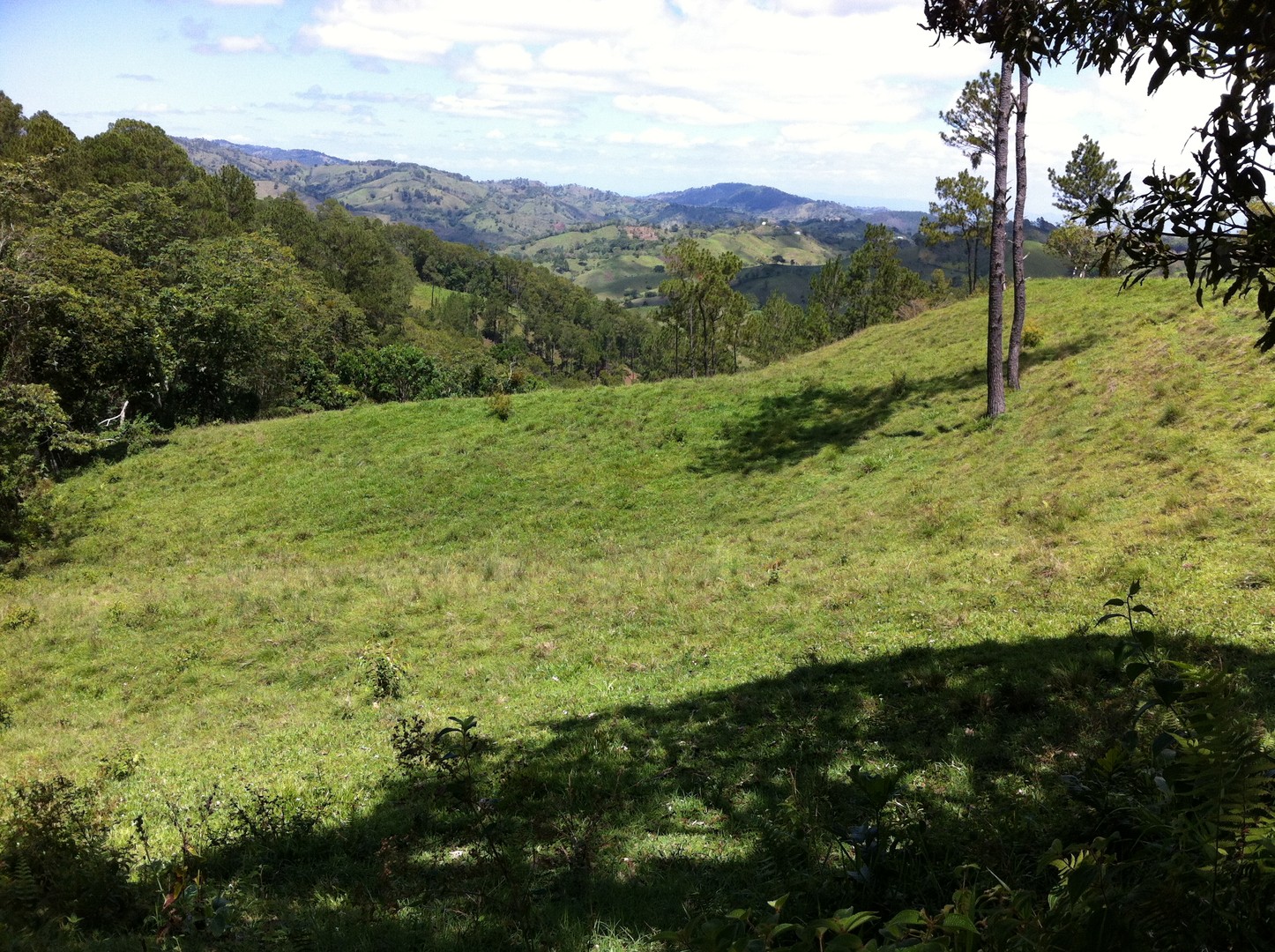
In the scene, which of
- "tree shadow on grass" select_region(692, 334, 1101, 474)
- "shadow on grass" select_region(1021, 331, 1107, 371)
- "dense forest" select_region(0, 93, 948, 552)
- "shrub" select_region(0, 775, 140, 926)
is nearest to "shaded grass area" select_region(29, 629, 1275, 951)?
"shrub" select_region(0, 775, 140, 926)

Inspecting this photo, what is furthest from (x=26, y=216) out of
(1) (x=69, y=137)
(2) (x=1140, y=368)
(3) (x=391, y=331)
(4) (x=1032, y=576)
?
(3) (x=391, y=331)

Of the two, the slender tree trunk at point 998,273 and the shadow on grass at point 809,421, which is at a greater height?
the slender tree trunk at point 998,273

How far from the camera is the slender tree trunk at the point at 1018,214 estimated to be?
21.0 m

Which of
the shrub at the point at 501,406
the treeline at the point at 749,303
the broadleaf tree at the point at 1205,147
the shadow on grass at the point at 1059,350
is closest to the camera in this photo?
the broadleaf tree at the point at 1205,147

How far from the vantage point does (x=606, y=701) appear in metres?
10.0

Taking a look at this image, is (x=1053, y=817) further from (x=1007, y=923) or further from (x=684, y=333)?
(x=684, y=333)

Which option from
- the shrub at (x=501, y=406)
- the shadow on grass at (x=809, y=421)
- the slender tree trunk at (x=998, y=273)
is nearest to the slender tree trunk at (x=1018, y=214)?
the slender tree trunk at (x=998, y=273)

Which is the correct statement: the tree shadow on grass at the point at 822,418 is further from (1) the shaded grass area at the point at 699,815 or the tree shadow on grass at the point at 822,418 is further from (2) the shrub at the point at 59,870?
(2) the shrub at the point at 59,870

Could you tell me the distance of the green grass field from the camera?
19.8 ft

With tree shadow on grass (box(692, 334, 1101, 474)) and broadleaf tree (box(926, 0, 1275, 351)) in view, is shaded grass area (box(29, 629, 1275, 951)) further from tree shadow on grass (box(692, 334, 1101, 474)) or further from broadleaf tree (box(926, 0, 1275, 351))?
tree shadow on grass (box(692, 334, 1101, 474))

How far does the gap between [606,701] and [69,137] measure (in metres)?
69.5

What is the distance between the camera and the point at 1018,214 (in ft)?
71.6

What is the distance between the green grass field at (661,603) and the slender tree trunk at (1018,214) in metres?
1.53

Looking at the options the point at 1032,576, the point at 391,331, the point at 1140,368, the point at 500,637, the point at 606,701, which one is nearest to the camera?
the point at 606,701
